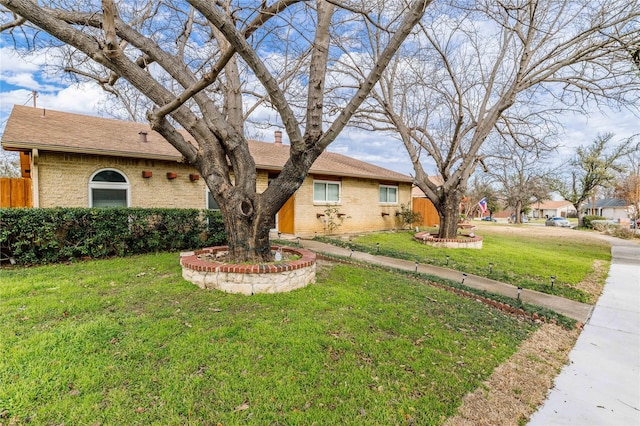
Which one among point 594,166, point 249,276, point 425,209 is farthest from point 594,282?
point 594,166

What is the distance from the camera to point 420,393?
8.34ft

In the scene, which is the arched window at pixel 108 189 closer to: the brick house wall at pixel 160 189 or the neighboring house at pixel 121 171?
the neighboring house at pixel 121 171

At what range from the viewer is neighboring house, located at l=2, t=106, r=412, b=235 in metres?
7.62

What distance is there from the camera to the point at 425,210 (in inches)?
795

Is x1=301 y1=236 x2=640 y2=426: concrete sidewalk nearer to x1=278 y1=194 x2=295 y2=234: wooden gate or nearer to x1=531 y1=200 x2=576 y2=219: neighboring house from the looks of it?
x1=278 y1=194 x2=295 y2=234: wooden gate

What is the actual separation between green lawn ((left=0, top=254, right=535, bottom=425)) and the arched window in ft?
12.3

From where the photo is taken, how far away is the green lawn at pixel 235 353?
226 centimetres

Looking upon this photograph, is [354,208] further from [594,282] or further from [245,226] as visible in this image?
[245,226]

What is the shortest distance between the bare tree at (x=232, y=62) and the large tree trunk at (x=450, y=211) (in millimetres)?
7089

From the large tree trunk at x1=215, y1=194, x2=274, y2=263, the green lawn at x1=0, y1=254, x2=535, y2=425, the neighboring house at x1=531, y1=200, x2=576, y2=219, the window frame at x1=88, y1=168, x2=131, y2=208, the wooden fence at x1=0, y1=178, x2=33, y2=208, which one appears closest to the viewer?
the green lawn at x1=0, y1=254, x2=535, y2=425

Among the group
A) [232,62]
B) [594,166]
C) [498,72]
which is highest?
[498,72]

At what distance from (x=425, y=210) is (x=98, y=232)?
18301 millimetres

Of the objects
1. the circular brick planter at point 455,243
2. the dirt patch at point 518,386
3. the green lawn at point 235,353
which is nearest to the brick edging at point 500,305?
the green lawn at point 235,353

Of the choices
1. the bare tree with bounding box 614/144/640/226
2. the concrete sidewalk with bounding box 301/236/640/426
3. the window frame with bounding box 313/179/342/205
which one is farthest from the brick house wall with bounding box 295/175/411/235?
the bare tree with bounding box 614/144/640/226
